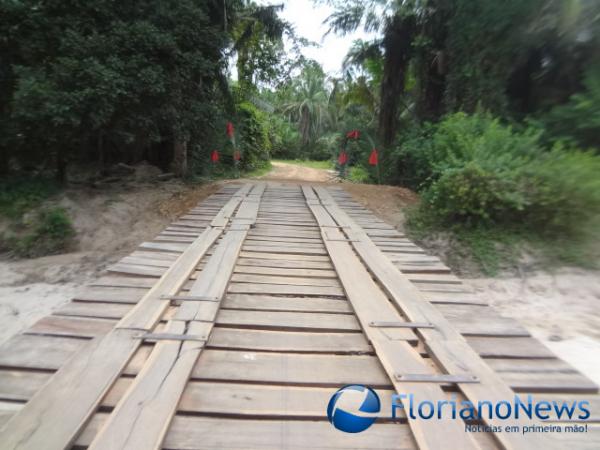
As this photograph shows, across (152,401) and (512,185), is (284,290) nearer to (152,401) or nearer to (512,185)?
(152,401)

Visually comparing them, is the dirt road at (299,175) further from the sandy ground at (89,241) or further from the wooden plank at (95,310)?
the wooden plank at (95,310)

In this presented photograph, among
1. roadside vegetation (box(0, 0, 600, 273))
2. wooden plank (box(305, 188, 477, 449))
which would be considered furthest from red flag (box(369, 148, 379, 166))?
wooden plank (box(305, 188, 477, 449))

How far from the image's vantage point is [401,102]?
13.0 m

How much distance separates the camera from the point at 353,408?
1402mm

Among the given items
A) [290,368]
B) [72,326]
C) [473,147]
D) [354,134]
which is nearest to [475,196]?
[473,147]

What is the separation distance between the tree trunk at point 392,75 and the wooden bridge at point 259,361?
10934 millimetres

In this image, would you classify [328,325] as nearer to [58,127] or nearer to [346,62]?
[58,127]

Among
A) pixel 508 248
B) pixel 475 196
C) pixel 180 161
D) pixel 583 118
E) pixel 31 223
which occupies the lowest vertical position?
pixel 31 223

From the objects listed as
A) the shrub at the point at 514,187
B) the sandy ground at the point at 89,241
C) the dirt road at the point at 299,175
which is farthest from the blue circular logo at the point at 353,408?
the dirt road at the point at 299,175

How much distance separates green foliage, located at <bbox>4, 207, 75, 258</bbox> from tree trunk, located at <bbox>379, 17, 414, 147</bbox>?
9.99m

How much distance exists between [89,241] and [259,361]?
666 cm

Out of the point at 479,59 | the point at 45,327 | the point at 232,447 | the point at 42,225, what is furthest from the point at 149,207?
the point at 479,59

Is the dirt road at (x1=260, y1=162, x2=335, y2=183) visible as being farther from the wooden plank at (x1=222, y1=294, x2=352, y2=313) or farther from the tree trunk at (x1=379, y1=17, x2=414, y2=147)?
the wooden plank at (x1=222, y1=294, x2=352, y2=313)

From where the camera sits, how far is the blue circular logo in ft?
4.36
